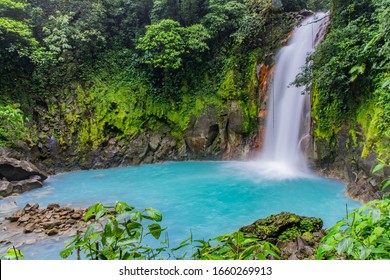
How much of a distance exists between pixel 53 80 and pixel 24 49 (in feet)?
5.37

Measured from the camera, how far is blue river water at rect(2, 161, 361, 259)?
20.1 ft

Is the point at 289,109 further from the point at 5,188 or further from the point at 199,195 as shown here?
the point at 5,188

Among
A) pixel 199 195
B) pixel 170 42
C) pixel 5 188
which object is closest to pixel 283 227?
pixel 199 195

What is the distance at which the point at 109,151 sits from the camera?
1250 centimetres

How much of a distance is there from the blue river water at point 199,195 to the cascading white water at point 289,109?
90 centimetres

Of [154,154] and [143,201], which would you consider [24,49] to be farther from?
[143,201]

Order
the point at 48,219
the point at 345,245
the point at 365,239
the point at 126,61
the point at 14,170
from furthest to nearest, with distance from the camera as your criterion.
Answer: the point at 126,61 < the point at 14,170 < the point at 48,219 < the point at 365,239 < the point at 345,245

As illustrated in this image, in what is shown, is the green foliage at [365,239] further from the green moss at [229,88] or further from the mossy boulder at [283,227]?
the green moss at [229,88]

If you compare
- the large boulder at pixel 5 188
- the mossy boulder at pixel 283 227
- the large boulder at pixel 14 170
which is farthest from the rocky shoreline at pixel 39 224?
the mossy boulder at pixel 283 227

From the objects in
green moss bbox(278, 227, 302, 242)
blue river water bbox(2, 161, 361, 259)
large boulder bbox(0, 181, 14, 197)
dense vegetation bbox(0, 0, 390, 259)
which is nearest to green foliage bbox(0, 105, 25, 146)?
dense vegetation bbox(0, 0, 390, 259)

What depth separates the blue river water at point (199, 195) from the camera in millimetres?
6125

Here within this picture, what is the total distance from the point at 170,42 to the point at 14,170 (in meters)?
7.62

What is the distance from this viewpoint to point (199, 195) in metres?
8.20

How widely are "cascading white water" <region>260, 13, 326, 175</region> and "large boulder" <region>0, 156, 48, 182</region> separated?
27.3ft
